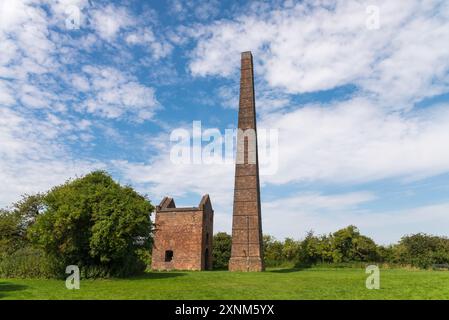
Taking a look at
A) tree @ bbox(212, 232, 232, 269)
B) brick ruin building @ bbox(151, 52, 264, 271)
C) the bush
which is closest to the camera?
the bush

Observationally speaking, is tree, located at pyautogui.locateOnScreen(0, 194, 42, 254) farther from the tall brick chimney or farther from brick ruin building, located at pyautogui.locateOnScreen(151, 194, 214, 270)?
the tall brick chimney

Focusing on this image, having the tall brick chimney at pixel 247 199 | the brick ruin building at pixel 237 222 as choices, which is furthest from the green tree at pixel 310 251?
the tall brick chimney at pixel 247 199

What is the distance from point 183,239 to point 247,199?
8.30 meters

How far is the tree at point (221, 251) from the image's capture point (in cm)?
3997

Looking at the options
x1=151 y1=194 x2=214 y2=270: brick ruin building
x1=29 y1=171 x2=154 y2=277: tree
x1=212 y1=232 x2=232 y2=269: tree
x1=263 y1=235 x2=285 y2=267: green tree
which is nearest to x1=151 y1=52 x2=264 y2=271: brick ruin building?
x1=151 y1=194 x2=214 y2=270: brick ruin building

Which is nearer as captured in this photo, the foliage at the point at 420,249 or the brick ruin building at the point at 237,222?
the brick ruin building at the point at 237,222

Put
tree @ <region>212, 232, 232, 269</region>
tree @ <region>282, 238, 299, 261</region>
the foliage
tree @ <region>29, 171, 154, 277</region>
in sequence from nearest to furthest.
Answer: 1. tree @ <region>29, 171, 154, 277</region>
2. the foliage
3. tree @ <region>212, 232, 232, 269</region>
4. tree @ <region>282, 238, 299, 261</region>

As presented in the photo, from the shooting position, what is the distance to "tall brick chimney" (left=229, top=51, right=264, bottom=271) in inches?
1034

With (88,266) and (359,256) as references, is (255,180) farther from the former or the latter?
(359,256)

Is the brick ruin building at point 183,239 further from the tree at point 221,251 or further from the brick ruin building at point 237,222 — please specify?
the tree at point 221,251

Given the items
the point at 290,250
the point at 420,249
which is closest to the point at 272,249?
the point at 290,250

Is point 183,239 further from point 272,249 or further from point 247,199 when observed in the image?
point 272,249
